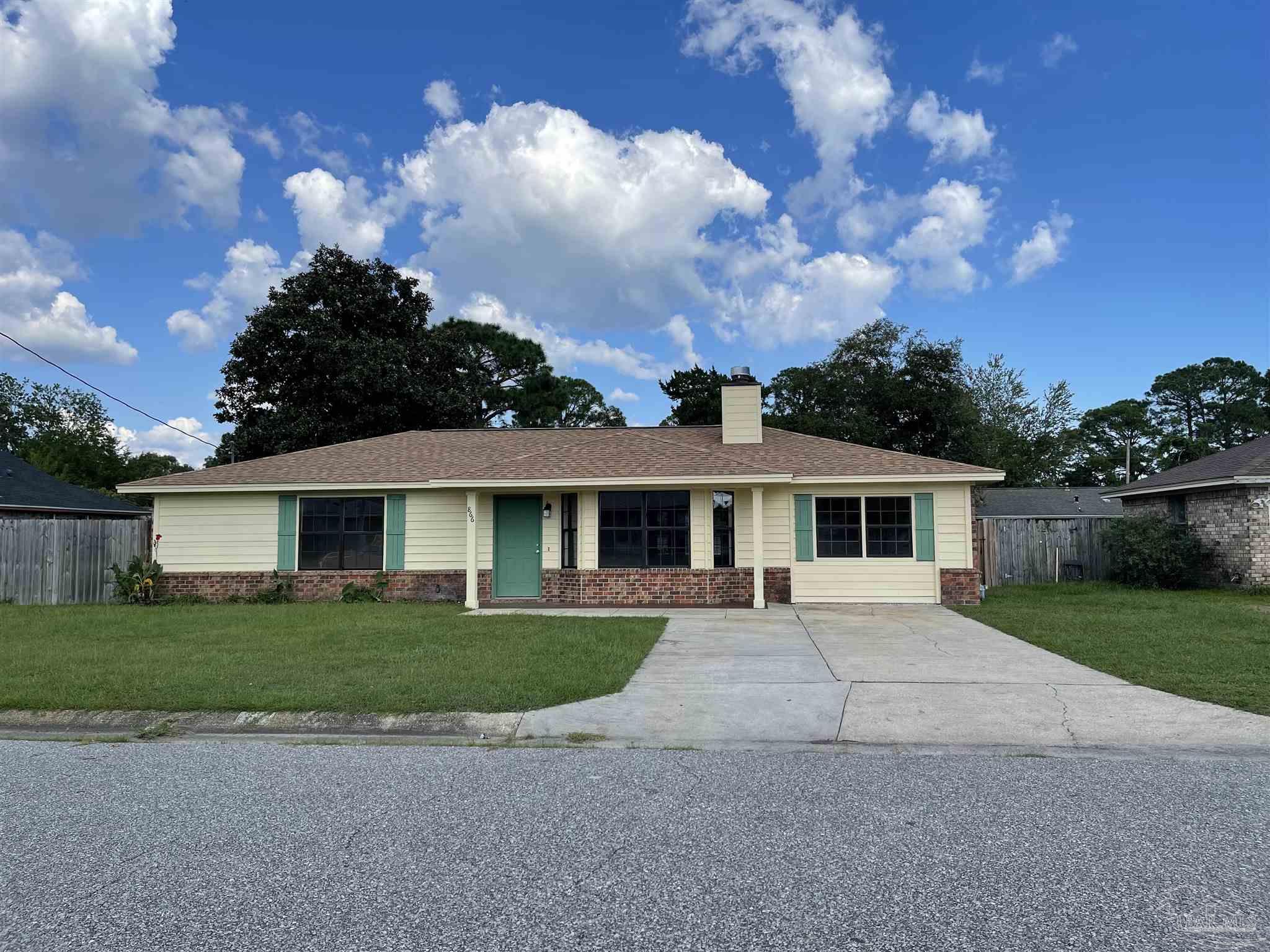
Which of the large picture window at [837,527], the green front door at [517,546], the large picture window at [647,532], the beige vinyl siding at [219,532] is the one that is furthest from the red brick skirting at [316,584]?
the large picture window at [837,527]

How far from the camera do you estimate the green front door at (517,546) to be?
14.9 meters

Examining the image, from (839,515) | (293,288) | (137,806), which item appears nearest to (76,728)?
(137,806)

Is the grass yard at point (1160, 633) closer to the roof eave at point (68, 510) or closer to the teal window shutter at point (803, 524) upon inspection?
the teal window shutter at point (803, 524)

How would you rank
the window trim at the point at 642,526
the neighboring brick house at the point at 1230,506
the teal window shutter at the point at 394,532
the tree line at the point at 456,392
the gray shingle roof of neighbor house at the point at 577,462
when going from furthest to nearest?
the tree line at the point at 456,392 < the neighboring brick house at the point at 1230,506 < the teal window shutter at the point at 394,532 < the window trim at the point at 642,526 < the gray shingle roof of neighbor house at the point at 577,462

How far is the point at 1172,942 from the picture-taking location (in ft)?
9.09

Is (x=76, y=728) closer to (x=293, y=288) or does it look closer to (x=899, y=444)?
(x=293, y=288)

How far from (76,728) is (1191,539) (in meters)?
21.7

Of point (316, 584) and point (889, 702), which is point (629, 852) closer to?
point (889, 702)

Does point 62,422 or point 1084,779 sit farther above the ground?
point 62,422

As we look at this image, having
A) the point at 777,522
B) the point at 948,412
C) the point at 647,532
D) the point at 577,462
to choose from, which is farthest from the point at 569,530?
the point at 948,412

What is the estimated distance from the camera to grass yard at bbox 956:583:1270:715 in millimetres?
7320

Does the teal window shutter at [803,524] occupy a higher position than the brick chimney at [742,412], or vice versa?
the brick chimney at [742,412]

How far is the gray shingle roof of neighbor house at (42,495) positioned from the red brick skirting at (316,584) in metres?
8.80

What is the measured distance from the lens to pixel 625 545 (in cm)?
1462
